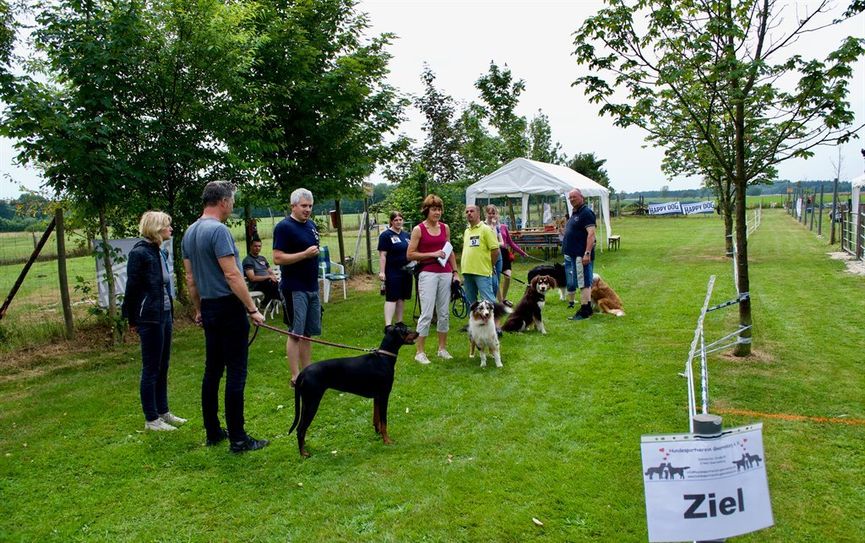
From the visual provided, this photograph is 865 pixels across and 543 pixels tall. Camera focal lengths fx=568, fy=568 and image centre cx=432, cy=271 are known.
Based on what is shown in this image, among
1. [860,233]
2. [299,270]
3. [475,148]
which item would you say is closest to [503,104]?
[475,148]

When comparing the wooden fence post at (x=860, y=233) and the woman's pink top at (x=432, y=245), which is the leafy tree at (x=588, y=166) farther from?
the woman's pink top at (x=432, y=245)

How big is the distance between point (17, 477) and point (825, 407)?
5.89 meters

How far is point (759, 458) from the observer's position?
1.87 metres

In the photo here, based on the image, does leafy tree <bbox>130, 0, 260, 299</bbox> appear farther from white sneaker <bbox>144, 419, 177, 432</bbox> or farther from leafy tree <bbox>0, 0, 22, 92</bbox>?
white sneaker <bbox>144, 419, 177, 432</bbox>

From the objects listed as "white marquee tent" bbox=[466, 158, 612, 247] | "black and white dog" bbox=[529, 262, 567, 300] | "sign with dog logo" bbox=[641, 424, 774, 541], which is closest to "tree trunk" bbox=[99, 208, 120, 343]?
"black and white dog" bbox=[529, 262, 567, 300]

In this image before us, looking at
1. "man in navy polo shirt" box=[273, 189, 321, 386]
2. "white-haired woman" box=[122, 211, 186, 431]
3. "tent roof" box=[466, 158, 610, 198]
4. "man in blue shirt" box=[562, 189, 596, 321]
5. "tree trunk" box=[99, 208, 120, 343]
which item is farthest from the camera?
"tent roof" box=[466, 158, 610, 198]

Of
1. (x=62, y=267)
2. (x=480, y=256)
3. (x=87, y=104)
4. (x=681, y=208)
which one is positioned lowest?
(x=480, y=256)

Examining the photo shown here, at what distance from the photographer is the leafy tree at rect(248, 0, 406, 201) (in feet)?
31.3

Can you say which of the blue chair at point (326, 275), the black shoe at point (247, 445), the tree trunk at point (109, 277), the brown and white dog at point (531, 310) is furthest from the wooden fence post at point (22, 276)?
the brown and white dog at point (531, 310)

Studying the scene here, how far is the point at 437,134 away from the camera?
19.3 metres

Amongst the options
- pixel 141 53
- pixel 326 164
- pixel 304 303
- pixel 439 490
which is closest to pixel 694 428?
pixel 439 490

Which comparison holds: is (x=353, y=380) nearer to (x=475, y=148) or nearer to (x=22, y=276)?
(x=22, y=276)

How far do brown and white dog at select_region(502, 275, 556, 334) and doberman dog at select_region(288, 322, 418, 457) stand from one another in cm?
343

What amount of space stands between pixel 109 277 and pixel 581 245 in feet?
21.0
